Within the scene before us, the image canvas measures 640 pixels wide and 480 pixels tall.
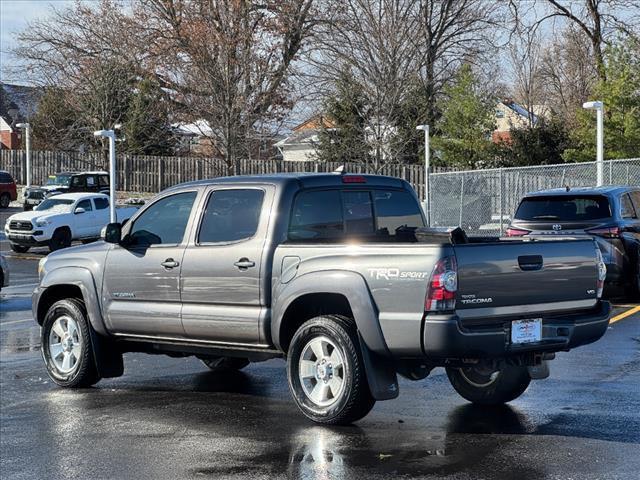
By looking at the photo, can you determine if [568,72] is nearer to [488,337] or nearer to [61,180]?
[61,180]

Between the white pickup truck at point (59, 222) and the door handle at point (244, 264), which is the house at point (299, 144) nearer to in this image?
the white pickup truck at point (59, 222)

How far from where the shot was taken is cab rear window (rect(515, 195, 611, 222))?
49.4ft

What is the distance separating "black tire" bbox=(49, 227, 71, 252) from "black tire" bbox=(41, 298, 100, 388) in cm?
1950

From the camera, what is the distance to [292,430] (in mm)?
7480

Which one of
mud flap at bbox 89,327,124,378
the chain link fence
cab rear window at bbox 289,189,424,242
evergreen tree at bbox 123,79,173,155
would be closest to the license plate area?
cab rear window at bbox 289,189,424,242

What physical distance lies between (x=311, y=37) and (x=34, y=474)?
3872cm

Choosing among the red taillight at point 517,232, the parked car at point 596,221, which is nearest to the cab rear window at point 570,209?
the parked car at point 596,221

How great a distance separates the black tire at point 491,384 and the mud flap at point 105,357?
3155 millimetres

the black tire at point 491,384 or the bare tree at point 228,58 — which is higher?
the bare tree at point 228,58

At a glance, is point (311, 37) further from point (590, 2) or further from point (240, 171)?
point (590, 2)

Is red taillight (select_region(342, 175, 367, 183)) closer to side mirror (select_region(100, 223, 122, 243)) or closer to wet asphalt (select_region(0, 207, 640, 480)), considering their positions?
wet asphalt (select_region(0, 207, 640, 480))

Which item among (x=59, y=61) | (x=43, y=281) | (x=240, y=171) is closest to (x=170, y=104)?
(x=240, y=171)

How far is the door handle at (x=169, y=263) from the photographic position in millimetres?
8664

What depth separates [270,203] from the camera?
26.8 ft
